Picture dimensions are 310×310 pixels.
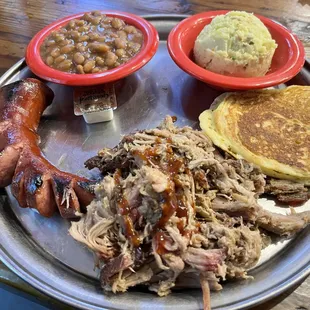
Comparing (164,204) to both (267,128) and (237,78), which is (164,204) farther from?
(237,78)

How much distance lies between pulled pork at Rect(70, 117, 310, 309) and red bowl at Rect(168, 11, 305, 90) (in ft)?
2.30

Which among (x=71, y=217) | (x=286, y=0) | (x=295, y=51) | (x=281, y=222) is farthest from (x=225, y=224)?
(x=286, y=0)

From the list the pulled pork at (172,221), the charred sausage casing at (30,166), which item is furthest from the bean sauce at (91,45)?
the pulled pork at (172,221)

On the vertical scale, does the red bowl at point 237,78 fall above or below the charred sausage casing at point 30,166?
above

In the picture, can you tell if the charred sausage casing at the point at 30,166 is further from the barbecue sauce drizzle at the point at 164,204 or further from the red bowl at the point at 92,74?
the barbecue sauce drizzle at the point at 164,204

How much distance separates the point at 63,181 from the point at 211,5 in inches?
99.0

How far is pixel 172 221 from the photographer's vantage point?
5.82 feet

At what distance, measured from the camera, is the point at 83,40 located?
281 cm

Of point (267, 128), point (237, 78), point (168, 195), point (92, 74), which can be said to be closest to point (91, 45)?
point (92, 74)

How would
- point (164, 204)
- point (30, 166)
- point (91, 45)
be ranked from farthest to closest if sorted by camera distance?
point (91, 45)
point (30, 166)
point (164, 204)

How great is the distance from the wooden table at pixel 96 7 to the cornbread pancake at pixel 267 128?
2.95 ft

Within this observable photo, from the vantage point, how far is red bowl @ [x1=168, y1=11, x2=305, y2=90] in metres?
2.57

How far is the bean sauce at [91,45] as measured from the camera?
106 inches

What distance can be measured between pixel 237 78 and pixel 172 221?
1227 mm
